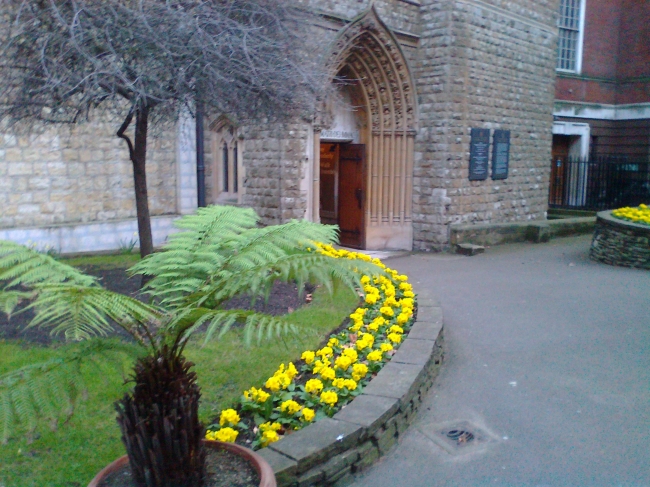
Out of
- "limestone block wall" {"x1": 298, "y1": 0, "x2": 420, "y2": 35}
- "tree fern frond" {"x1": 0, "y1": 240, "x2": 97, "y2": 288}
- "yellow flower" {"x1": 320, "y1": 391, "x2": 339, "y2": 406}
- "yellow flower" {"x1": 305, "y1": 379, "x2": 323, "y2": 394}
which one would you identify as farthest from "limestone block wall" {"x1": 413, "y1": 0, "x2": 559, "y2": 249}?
"tree fern frond" {"x1": 0, "y1": 240, "x2": 97, "y2": 288}

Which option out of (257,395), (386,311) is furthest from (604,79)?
(257,395)

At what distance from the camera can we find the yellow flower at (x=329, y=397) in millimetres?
4152

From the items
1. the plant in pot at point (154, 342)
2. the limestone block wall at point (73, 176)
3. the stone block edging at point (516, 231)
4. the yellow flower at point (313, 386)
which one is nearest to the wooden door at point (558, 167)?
the stone block edging at point (516, 231)

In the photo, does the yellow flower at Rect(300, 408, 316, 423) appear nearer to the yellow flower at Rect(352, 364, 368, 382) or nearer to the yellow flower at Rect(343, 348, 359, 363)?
the yellow flower at Rect(352, 364, 368, 382)

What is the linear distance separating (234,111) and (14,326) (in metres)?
3.14

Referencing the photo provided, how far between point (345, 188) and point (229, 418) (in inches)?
392

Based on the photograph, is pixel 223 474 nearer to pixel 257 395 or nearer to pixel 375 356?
pixel 257 395

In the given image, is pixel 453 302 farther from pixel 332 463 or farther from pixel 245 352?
pixel 332 463

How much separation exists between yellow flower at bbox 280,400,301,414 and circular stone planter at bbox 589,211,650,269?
8997 millimetres

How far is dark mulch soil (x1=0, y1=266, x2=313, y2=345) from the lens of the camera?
5.57 m

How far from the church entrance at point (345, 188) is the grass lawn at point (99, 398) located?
6935mm

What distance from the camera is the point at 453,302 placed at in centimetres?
837

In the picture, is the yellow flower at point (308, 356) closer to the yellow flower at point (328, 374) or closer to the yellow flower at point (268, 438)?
the yellow flower at point (328, 374)

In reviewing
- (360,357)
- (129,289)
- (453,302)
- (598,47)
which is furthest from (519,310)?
(598,47)
